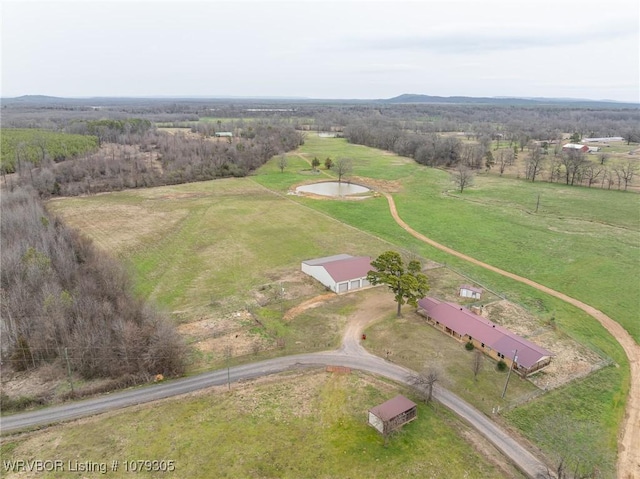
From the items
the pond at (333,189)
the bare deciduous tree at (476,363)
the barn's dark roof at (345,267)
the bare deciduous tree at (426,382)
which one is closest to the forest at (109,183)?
the bare deciduous tree at (426,382)

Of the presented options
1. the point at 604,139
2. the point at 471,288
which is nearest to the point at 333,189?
the point at 471,288

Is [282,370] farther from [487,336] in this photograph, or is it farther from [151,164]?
[151,164]

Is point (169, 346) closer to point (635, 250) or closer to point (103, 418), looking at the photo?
point (103, 418)

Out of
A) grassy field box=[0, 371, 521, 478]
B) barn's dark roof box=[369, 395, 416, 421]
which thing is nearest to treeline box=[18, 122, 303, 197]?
grassy field box=[0, 371, 521, 478]

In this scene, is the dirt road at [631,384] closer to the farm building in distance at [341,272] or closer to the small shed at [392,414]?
the small shed at [392,414]

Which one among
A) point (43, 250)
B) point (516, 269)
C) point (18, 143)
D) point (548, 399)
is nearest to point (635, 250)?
point (516, 269)
